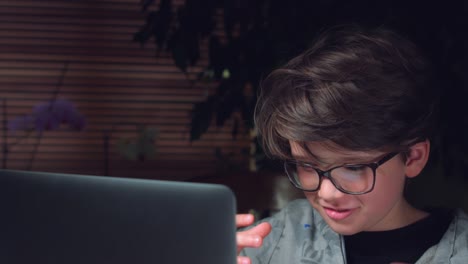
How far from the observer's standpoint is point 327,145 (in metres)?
1.02

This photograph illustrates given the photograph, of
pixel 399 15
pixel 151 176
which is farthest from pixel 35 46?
pixel 399 15

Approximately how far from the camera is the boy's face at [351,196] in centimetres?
101

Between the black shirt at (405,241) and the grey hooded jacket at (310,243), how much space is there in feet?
0.11

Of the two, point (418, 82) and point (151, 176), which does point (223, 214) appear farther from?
point (151, 176)

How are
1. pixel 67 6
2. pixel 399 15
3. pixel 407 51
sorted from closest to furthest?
1. pixel 407 51
2. pixel 399 15
3. pixel 67 6

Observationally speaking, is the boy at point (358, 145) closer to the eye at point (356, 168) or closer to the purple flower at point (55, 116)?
the eye at point (356, 168)

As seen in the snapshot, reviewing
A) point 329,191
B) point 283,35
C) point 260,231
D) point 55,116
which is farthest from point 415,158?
point 55,116

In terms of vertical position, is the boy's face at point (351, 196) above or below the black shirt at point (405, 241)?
above

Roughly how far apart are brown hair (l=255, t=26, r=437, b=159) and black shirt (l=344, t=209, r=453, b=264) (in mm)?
184

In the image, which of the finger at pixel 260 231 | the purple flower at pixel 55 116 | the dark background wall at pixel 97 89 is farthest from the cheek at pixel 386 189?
the dark background wall at pixel 97 89

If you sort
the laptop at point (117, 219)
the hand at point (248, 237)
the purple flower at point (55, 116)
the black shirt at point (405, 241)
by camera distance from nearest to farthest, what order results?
the laptop at point (117, 219) < the hand at point (248, 237) < the black shirt at point (405, 241) < the purple flower at point (55, 116)

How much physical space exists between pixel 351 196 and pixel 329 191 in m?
0.04

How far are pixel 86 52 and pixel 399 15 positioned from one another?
167 cm

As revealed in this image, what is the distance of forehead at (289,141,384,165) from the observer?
101cm
